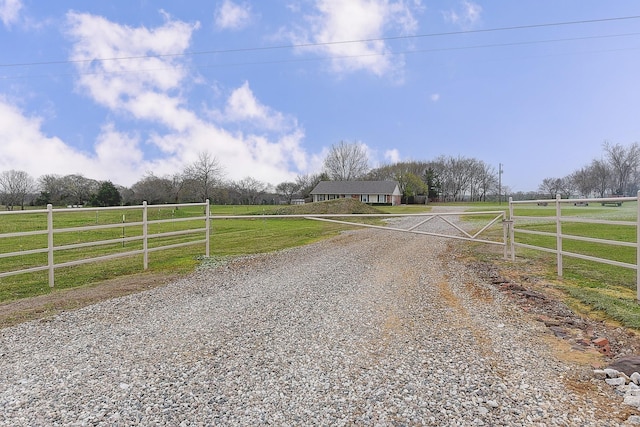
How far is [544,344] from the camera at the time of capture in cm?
380

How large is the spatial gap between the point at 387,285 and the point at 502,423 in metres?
3.85

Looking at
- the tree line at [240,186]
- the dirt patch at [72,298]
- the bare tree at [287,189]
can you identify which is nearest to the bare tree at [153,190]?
the tree line at [240,186]

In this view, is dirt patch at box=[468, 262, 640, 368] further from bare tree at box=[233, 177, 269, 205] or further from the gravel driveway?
bare tree at box=[233, 177, 269, 205]

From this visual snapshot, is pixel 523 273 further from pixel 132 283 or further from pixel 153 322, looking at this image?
pixel 132 283

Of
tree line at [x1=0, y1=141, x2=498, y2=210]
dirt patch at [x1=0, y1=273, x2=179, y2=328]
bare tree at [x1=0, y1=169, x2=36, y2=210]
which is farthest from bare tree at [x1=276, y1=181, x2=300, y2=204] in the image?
dirt patch at [x1=0, y1=273, x2=179, y2=328]

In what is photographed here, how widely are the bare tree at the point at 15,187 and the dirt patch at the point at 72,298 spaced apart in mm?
50111

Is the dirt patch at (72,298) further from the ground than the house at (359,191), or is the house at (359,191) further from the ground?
the house at (359,191)

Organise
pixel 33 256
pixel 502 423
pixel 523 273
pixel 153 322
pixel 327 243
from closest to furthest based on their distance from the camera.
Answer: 1. pixel 502 423
2. pixel 153 322
3. pixel 523 273
4. pixel 33 256
5. pixel 327 243

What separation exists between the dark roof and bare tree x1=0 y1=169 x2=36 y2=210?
40861 mm

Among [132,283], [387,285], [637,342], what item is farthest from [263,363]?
[132,283]

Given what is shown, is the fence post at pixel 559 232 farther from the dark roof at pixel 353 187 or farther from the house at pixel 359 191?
the dark roof at pixel 353 187

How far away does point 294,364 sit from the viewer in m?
3.27

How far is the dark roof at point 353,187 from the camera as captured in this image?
6366 cm

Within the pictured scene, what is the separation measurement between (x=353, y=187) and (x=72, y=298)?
59.9 metres
